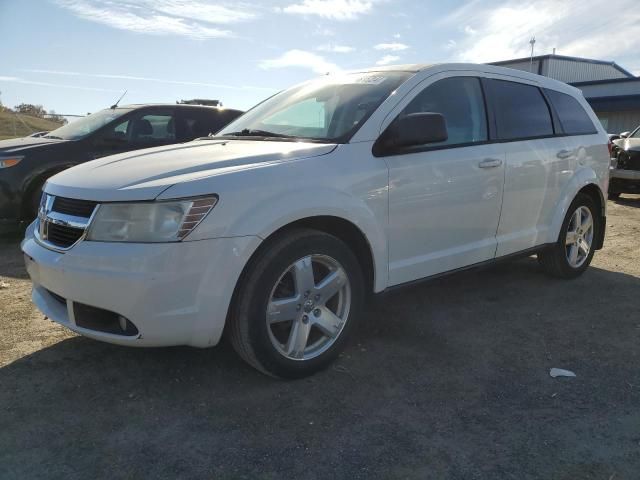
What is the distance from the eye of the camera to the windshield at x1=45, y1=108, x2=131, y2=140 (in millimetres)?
7047

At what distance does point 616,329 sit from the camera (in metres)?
3.81

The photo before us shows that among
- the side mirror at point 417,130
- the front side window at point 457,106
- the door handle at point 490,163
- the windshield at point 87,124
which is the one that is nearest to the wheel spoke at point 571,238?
the door handle at point 490,163

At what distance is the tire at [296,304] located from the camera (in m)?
2.72

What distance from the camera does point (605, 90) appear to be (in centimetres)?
3139

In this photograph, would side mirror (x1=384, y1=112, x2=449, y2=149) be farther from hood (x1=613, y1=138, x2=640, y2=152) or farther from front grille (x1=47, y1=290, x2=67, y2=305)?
hood (x1=613, y1=138, x2=640, y2=152)

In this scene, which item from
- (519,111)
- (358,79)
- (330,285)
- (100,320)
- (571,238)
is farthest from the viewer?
(571,238)

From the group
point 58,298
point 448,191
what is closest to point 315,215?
point 448,191

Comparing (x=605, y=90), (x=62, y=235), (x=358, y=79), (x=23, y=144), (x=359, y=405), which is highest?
(x=605, y=90)

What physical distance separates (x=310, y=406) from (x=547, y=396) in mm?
1247

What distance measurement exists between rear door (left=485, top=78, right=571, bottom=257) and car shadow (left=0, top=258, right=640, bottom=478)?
78 centimetres

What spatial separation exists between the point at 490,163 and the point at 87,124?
562cm

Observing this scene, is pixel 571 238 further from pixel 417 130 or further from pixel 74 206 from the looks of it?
pixel 74 206

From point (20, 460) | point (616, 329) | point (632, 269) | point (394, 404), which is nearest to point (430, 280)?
→ point (394, 404)

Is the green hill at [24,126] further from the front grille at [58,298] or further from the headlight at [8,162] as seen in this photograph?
the front grille at [58,298]
